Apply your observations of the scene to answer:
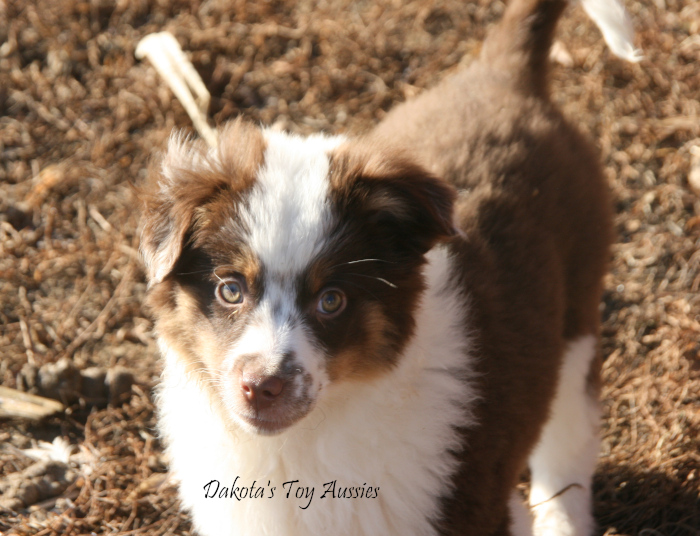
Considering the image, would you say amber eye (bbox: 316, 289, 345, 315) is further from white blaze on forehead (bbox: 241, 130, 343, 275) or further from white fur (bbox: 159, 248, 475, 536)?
white fur (bbox: 159, 248, 475, 536)

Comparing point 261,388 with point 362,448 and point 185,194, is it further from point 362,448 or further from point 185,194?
point 185,194

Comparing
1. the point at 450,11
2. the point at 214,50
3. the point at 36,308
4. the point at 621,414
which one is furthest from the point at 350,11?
the point at 621,414

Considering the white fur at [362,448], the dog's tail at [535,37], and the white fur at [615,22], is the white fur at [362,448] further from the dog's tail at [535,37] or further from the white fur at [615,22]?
the white fur at [615,22]

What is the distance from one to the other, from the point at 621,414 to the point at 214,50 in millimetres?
4000

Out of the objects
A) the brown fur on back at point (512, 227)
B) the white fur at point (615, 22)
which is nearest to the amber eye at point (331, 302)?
the brown fur on back at point (512, 227)

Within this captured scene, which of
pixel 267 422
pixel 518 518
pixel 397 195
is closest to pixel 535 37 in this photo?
pixel 397 195

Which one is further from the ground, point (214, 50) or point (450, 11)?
point (214, 50)

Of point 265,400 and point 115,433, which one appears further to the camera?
point 115,433

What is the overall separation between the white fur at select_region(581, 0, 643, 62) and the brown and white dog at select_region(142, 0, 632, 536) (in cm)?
84

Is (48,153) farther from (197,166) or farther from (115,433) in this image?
(197,166)

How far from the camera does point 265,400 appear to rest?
91.8 inches

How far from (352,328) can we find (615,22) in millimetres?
2143

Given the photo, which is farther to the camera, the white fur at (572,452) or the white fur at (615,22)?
the white fur at (572,452)

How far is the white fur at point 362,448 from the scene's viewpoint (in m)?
2.66
